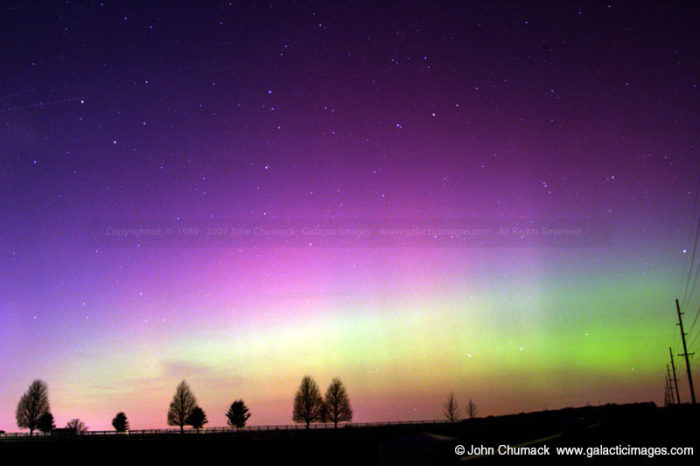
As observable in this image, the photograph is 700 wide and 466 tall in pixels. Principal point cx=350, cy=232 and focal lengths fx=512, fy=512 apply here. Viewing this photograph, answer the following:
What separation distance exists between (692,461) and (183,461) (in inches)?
940

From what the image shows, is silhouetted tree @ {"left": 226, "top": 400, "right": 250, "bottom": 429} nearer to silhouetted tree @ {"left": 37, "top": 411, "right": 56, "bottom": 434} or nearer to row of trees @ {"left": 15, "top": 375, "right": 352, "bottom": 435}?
row of trees @ {"left": 15, "top": 375, "right": 352, "bottom": 435}

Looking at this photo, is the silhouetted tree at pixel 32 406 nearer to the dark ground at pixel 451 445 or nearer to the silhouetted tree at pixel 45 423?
the silhouetted tree at pixel 45 423

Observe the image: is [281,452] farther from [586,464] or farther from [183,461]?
[586,464]

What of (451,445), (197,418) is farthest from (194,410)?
(451,445)

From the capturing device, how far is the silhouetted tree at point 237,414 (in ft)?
292

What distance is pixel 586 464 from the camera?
732 cm

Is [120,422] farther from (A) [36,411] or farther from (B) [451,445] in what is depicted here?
(B) [451,445]

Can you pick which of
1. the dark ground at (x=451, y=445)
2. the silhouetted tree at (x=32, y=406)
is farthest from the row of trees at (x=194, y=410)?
the dark ground at (x=451, y=445)

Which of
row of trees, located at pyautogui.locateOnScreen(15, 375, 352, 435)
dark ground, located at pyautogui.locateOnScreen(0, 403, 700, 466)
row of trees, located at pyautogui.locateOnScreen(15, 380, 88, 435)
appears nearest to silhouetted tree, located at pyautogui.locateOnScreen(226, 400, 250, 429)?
row of trees, located at pyautogui.locateOnScreen(15, 375, 352, 435)

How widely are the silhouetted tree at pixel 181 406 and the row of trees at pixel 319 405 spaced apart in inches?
767

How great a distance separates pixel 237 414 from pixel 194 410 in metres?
8.56

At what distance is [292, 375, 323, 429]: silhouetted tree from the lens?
9312 cm

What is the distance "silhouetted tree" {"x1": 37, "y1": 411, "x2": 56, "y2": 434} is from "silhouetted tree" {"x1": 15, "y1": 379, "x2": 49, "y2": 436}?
1225 millimetres

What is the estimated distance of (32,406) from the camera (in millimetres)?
93812
